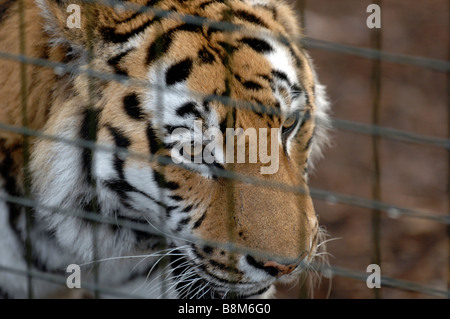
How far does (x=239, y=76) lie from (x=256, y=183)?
28cm

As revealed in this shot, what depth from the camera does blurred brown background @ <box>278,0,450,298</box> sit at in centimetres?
327

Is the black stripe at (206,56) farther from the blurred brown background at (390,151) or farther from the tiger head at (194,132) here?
the blurred brown background at (390,151)

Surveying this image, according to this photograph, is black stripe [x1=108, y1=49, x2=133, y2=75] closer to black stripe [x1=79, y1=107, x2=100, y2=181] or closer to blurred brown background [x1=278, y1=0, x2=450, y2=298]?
black stripe [x1=79, y1=107, x2=100, y2=181]

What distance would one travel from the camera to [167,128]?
6.07 feet

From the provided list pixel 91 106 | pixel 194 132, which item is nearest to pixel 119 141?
pixel 91 106

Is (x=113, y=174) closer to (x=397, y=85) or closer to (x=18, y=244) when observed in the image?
(x=18, y=244)

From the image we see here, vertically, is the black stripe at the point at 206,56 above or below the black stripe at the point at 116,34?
below

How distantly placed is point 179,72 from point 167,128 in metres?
0.14

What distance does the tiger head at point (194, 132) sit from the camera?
5.98 feet

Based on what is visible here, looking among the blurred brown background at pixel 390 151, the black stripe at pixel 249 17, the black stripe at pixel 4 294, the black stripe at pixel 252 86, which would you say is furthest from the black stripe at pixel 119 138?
the blurred brown background at pixel 390 151

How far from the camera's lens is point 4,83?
2.03 m

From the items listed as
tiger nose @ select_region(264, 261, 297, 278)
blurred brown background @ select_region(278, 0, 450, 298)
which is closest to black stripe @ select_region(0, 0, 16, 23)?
tiger nose @ select_region(264, 261, 297, 278)

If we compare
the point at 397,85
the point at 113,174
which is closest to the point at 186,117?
the point at 113,174

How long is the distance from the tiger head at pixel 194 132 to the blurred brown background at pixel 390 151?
915 millimetres
